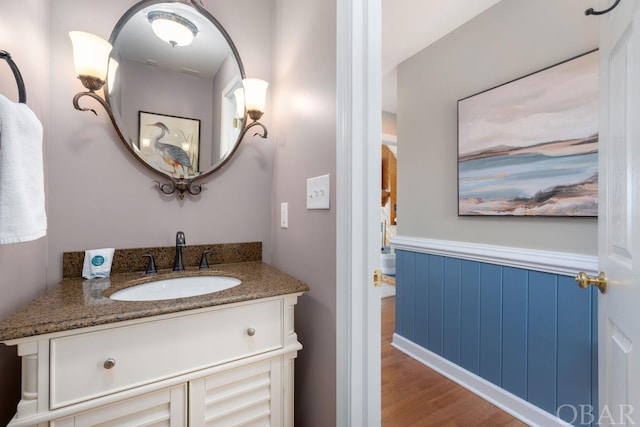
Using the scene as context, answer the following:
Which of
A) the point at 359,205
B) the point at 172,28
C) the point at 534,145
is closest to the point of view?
the point at 359,205

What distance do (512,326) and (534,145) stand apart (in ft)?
3.57

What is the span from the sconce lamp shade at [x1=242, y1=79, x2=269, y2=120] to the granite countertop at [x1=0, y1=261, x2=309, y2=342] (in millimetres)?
803

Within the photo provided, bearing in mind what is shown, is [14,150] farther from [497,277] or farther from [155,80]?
[497,277]

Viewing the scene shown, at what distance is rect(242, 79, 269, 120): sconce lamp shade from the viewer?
1.32 metres

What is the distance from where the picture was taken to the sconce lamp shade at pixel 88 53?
989mm

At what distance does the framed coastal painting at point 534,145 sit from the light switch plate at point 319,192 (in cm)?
134

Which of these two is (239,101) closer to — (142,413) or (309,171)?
(309,171)

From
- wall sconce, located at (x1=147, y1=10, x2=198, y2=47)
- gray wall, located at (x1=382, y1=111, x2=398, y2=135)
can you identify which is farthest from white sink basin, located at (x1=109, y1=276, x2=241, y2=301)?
gray wall, located at (x1=382, y1=111, x2=398, y2=135)

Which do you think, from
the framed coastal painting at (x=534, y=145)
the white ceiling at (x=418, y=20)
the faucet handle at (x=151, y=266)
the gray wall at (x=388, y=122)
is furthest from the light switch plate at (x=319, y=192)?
the gray wall at (x=388, y=122)

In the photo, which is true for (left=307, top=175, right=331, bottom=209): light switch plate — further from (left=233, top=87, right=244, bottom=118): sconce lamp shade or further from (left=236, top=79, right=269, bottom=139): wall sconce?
(left=233, top=87, right=244, bottom=118): sconce lamp shade

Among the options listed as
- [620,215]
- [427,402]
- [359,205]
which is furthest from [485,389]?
[359,205]

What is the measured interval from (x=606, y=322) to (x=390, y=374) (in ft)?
5.03

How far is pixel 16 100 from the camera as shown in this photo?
0.85m

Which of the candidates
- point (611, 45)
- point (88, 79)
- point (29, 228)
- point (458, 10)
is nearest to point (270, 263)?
point (29, 228)
